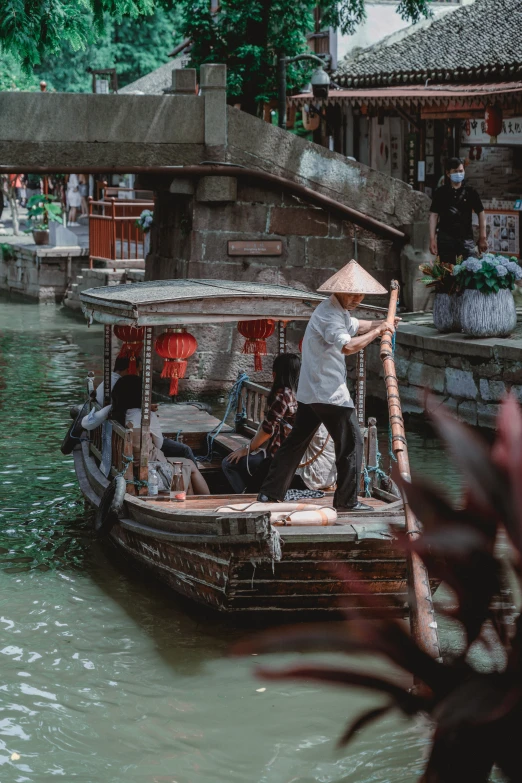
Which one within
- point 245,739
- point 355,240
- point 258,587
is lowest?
point 245,739

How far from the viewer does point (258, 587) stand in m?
6.32

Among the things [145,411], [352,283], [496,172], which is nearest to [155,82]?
[496,172]

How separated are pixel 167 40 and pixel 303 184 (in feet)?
120

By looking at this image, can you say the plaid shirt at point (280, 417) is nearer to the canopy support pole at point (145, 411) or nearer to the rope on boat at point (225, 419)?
the canopy support pole at point (145, 411)

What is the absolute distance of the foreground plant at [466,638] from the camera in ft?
3.82

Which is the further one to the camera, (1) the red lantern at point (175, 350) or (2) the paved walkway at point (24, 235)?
(2) the paved walkway at point (24, 235)

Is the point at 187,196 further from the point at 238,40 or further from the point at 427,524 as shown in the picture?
the point at 427,524

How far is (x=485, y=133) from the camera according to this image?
1802 centimetres

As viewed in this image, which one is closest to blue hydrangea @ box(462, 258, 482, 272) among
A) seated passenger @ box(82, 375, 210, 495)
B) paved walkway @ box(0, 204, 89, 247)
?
seated passenger @ box(82, 375, 210, 495)

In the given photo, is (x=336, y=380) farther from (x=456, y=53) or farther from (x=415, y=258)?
(x=456, y=53)

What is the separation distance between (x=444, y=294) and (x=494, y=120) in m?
5.40

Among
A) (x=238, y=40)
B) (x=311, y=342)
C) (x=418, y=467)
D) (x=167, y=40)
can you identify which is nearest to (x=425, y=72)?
(x=238, y=40)

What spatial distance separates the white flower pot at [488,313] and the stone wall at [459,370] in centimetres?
16

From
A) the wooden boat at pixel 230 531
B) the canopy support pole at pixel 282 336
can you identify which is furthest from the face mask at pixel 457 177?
the wooden boat at pixel 230 531
